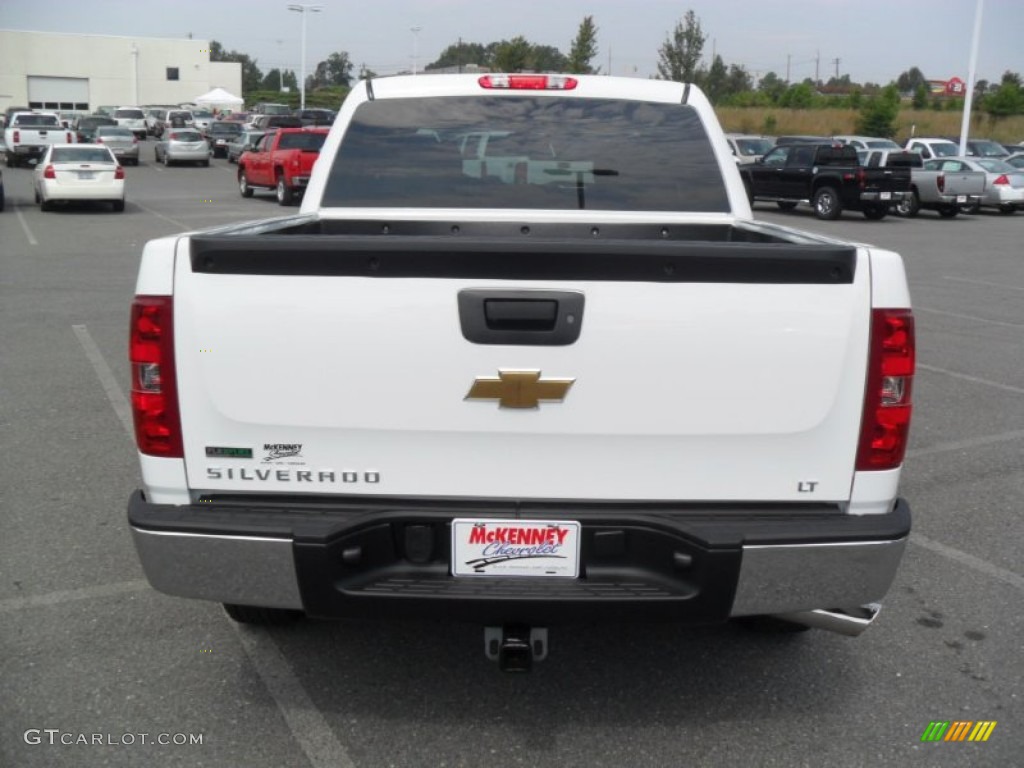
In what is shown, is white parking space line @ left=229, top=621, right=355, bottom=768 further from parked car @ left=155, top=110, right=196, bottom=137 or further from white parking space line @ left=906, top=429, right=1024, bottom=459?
parked car @ left=155, top=110, right=196, bottom=137

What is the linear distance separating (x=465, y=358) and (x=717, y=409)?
0.71m

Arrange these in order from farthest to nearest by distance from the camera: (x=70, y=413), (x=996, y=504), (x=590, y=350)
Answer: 1. (x=70, y=413)
2. (x=996, y=504)
3. (x=590, y=350)

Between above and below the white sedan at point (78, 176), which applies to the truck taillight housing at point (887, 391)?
above

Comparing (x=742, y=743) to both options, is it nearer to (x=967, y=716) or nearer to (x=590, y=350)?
(x=967, y=716)

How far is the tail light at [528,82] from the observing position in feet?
15.8

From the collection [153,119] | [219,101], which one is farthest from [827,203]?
[219,101]

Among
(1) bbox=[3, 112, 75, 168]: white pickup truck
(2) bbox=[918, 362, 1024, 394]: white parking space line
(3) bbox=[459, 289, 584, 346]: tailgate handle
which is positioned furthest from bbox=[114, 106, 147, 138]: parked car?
(3) bbox=[459, 289, 584, 346]: tailgate handle

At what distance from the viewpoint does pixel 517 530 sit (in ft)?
9.74

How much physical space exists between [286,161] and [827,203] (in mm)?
13147

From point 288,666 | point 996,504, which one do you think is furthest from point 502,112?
point 996,504

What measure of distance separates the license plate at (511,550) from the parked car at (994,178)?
2754 cm

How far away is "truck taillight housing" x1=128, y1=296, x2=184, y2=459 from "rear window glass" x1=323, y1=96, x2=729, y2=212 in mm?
1872

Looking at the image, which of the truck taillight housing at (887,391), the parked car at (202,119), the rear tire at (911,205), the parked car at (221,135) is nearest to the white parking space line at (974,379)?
the truck taillight housing at (887,391)

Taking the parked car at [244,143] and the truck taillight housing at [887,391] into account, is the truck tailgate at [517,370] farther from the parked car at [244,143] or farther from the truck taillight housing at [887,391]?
the parked car at [244,143]
